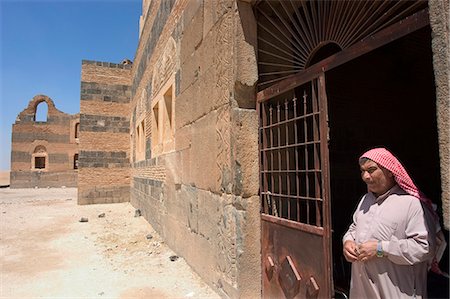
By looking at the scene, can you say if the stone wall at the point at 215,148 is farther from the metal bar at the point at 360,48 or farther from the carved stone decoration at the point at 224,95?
the metal bar at the point at 360,48

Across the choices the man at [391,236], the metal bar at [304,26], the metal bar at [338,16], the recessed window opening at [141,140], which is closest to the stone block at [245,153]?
the metal bar at [304,26]

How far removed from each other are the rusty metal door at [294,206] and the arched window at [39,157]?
24740mm

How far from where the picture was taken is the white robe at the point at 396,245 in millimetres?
1572

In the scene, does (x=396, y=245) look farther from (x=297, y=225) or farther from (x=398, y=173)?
(x=297, y=225)

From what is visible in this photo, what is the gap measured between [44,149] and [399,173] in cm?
2658

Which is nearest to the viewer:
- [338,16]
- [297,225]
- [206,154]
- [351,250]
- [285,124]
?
[351,250]

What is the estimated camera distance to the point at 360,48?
79.6 inches

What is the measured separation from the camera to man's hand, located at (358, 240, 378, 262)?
1.70 m

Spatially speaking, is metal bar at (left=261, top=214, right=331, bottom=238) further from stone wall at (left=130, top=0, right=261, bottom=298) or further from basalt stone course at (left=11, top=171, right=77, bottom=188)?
basalt stone course at (left=11, top=171, right=77, bottom=188)

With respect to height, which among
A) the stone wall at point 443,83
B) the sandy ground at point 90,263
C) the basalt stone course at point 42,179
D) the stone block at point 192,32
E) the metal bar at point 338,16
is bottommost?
the sandy ground at point 90,263

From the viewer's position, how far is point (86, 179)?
40.9ft

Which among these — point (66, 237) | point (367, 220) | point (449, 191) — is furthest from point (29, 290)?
point (449, 191)

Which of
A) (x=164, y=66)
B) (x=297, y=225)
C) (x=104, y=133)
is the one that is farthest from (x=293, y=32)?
(x=104, y=133)

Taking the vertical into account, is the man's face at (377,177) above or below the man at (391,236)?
above
